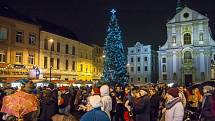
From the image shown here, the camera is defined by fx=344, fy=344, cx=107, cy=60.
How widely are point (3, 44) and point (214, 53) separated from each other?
152 feet

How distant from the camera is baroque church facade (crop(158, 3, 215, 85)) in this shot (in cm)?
6956

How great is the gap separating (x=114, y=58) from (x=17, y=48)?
13.5 metres

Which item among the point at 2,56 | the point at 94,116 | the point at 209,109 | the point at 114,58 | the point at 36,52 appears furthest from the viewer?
the point at 114,58

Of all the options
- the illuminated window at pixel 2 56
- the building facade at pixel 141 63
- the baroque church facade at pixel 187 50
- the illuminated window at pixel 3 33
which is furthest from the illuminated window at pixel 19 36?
the building facade at pixel 141 63

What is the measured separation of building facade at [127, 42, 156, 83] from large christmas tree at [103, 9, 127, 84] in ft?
122

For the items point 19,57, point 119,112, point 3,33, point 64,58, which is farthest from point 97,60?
point 119,112

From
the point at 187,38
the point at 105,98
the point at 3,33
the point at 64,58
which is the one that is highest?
the point at 187,38

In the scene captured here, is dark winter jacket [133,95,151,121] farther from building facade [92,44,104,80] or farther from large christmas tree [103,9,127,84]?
building facade [92,44,104,80]

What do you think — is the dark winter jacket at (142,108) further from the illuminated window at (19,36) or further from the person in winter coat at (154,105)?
the illuminated window at (19,36)

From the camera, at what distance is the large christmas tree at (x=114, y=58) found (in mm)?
46656

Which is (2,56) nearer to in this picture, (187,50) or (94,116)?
(94,116)

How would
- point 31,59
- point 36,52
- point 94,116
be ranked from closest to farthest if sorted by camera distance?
point 94,116 → point 31,59 → point 36,52

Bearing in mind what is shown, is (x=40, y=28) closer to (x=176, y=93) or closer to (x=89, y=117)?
(x=176, y=93)

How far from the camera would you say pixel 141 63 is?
85188 millimetres
